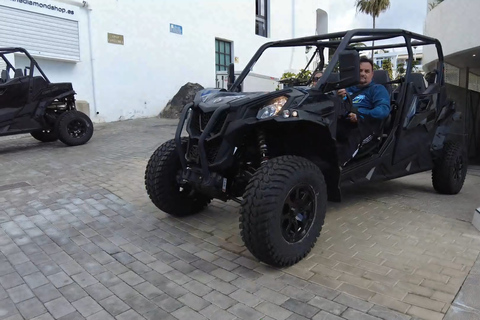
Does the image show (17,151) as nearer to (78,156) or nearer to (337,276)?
(78,156)

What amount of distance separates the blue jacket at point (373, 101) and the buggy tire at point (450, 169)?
1.51 meters

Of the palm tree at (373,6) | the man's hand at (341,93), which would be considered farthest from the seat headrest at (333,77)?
Result: the palm tree at (373,6)

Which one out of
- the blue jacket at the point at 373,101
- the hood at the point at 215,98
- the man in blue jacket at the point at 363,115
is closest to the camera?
the hood at the point at 215,98

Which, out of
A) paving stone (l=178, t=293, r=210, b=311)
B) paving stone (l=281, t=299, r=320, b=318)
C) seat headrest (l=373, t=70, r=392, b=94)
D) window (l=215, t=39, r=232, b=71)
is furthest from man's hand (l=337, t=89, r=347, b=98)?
window (l=215, t=39, r=232, b=71)

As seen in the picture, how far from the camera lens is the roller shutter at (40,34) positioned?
34.4ft

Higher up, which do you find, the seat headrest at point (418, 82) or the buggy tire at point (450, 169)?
the seat headrest at point (418, 82)

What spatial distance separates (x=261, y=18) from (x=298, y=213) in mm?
19922

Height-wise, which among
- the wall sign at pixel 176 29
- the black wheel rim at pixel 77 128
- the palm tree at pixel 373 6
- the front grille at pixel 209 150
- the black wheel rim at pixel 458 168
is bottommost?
the black wheel rim at pixel 458 168

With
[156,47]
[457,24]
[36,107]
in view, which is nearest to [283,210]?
[36,107]

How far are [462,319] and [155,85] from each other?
13.9m

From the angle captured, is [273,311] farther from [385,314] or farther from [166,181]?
[166,181]

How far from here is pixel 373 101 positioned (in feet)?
14.4

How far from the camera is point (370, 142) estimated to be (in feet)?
14.6

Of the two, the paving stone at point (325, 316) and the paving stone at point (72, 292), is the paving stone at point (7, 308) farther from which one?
the paving stone at point (325, 316)
